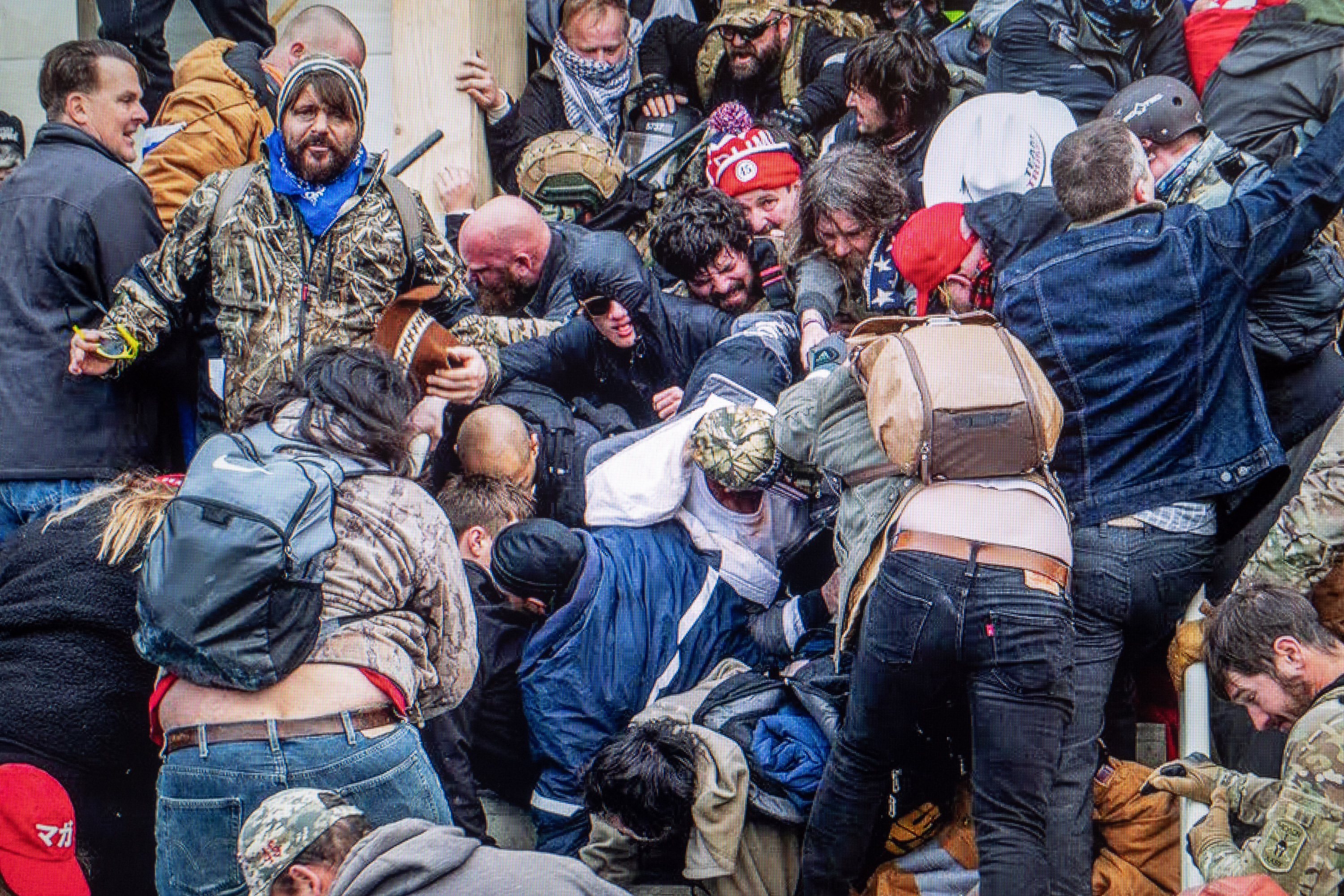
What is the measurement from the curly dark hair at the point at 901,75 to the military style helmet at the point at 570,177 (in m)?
1.29

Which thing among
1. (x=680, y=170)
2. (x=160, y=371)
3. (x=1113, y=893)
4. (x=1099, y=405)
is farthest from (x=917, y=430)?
(x=680, y=170)

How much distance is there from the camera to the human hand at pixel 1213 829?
3.72 m

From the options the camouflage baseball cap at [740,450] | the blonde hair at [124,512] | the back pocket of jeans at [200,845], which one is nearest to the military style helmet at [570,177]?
the camouflage baseball cap at [740,450]

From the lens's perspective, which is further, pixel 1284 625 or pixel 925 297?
pixel 925 297

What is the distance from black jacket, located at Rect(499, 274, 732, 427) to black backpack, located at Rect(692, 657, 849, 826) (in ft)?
4.85

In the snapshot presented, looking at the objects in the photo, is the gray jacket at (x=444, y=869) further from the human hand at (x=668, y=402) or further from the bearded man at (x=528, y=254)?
the bearded man at (x=528, y=254)

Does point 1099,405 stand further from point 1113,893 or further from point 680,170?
point 680,170

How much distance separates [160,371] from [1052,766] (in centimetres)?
303

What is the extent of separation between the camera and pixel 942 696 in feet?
13.1

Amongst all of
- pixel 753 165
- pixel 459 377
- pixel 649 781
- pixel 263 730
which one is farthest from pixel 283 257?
pixel 753 165

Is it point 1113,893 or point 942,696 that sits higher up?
point 942,696

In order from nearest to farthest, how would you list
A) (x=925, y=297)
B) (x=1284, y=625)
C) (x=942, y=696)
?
(x=1284, y=625)
(x=942, y=696)
(x=925, y=297)

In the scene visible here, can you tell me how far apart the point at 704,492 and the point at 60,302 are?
6.97 ft

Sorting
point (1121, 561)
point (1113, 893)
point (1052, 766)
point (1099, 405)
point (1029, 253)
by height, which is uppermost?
point (1029, 253)
